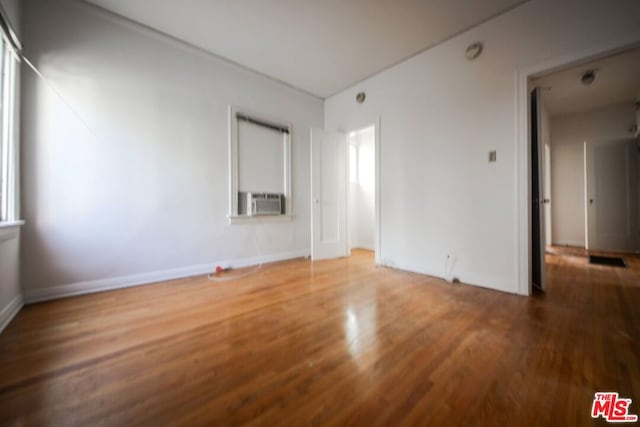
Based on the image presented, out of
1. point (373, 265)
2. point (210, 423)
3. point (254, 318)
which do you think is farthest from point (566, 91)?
point (210, 423)

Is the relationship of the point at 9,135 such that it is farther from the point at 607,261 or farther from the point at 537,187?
the point at 607,261

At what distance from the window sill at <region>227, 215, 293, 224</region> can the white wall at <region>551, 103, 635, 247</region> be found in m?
5.51

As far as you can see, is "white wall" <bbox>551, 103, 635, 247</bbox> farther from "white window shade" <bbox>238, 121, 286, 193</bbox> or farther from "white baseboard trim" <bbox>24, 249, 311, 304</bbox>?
"white baseboard trim" <bbox>24, 249, 311, 304</bbox>

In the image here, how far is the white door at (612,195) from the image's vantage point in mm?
3936

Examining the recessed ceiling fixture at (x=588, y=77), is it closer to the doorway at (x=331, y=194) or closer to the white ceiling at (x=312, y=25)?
the white ceiling at (x=312, y=25)

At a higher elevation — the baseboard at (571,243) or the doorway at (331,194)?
the doorway at (331,194)

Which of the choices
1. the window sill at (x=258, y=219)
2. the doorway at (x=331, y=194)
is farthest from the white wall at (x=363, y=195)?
the window sill at (x=258, y=219)

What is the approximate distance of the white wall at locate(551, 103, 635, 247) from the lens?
4234 millimetres

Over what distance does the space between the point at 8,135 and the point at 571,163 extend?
796cm

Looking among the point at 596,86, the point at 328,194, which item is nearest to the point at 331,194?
the point at 328,194

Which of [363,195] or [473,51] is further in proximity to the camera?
[363,195]

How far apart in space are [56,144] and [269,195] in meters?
2.12

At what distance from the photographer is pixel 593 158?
13.8 ft

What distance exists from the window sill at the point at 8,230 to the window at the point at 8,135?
105 mm
